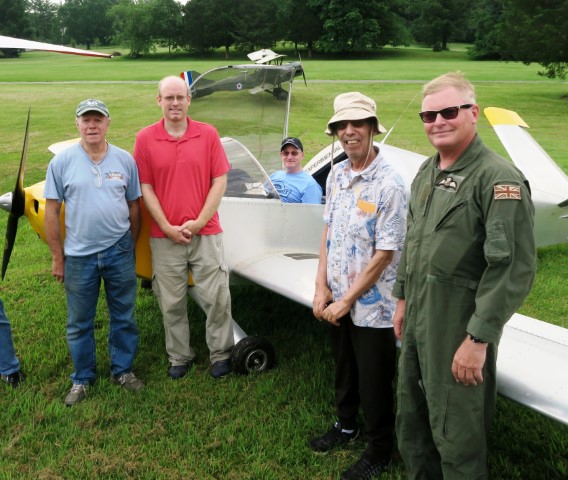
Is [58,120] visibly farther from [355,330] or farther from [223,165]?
[355,330]

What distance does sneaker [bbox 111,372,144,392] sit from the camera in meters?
3.67

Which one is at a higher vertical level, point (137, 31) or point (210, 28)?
point (210, 28)

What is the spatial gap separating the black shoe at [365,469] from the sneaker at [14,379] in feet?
7.50

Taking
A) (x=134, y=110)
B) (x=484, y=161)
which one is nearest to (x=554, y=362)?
(x=484, y=161)

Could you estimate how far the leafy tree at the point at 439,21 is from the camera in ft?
250

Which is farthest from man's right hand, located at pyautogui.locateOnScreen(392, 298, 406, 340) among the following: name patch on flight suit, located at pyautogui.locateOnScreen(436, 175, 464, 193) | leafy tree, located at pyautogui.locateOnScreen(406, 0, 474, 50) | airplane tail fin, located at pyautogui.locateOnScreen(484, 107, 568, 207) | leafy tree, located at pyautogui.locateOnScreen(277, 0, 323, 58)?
leafy tree, located at pyautogui.locateOnScreen(406, 0, 474, 50)

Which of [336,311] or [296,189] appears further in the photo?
[296,189]

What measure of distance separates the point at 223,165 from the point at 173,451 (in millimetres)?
1730

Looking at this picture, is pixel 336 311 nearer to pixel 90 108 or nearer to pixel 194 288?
pixel 194 288

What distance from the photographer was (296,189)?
4.45 m

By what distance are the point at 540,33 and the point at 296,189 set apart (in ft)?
75.6

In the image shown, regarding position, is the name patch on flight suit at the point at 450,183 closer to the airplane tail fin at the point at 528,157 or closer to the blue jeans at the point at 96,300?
the blue jeans at the point at 96,300

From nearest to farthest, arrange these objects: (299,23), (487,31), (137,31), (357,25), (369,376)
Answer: (369,376), (357,25), (487,31), (299,23), (137,31)

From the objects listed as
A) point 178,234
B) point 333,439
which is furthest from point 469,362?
point 178,234
